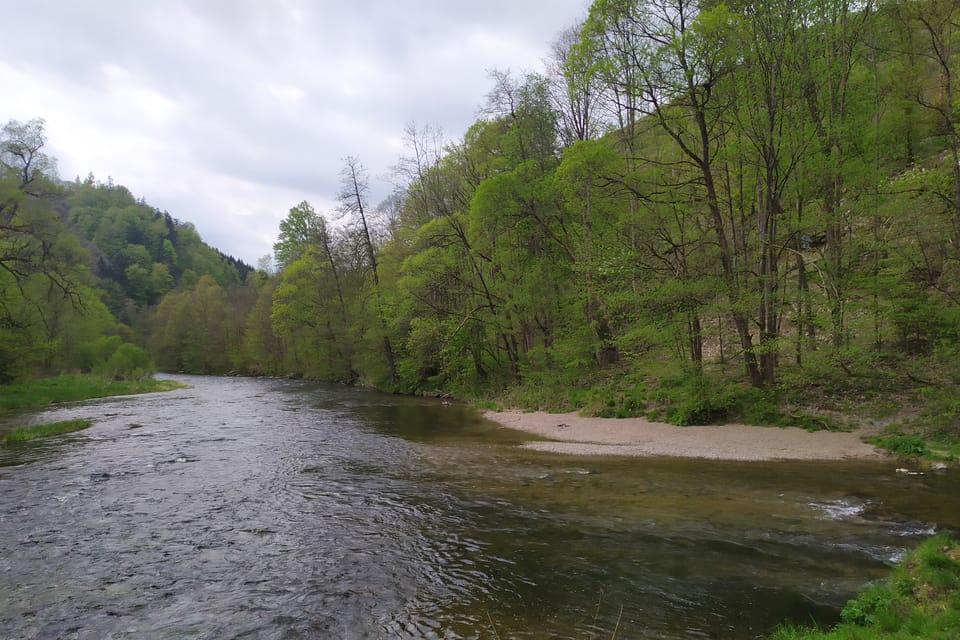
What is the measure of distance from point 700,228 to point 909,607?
14548 mm

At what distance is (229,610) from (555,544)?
14.2ft

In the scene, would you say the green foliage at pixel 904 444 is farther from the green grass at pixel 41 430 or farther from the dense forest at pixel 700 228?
the green grass at pixel 41 430

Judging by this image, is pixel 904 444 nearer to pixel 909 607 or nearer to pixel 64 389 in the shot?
pixel 909 607

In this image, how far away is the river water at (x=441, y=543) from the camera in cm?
536

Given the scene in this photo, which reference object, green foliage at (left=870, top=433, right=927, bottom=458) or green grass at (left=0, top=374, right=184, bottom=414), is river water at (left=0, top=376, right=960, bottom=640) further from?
green grass at (left=0, top=374, right=184, bottom=414)

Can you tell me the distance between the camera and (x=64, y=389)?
2869 centimetres

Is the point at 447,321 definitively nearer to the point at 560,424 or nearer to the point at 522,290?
the point at 522,290

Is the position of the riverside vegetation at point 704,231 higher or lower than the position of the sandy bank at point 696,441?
higher

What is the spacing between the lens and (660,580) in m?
6.05

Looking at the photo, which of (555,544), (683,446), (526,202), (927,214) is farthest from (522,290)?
(555,544)

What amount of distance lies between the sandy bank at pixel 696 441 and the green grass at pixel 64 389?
25.0 m

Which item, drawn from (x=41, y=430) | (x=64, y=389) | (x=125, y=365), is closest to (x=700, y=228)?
(x=41, y=430)

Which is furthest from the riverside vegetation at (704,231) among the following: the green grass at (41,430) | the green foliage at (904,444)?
the green grass at (41,430)

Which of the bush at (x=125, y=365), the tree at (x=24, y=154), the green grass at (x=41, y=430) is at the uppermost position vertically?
the tree at (x=24, y=154)
